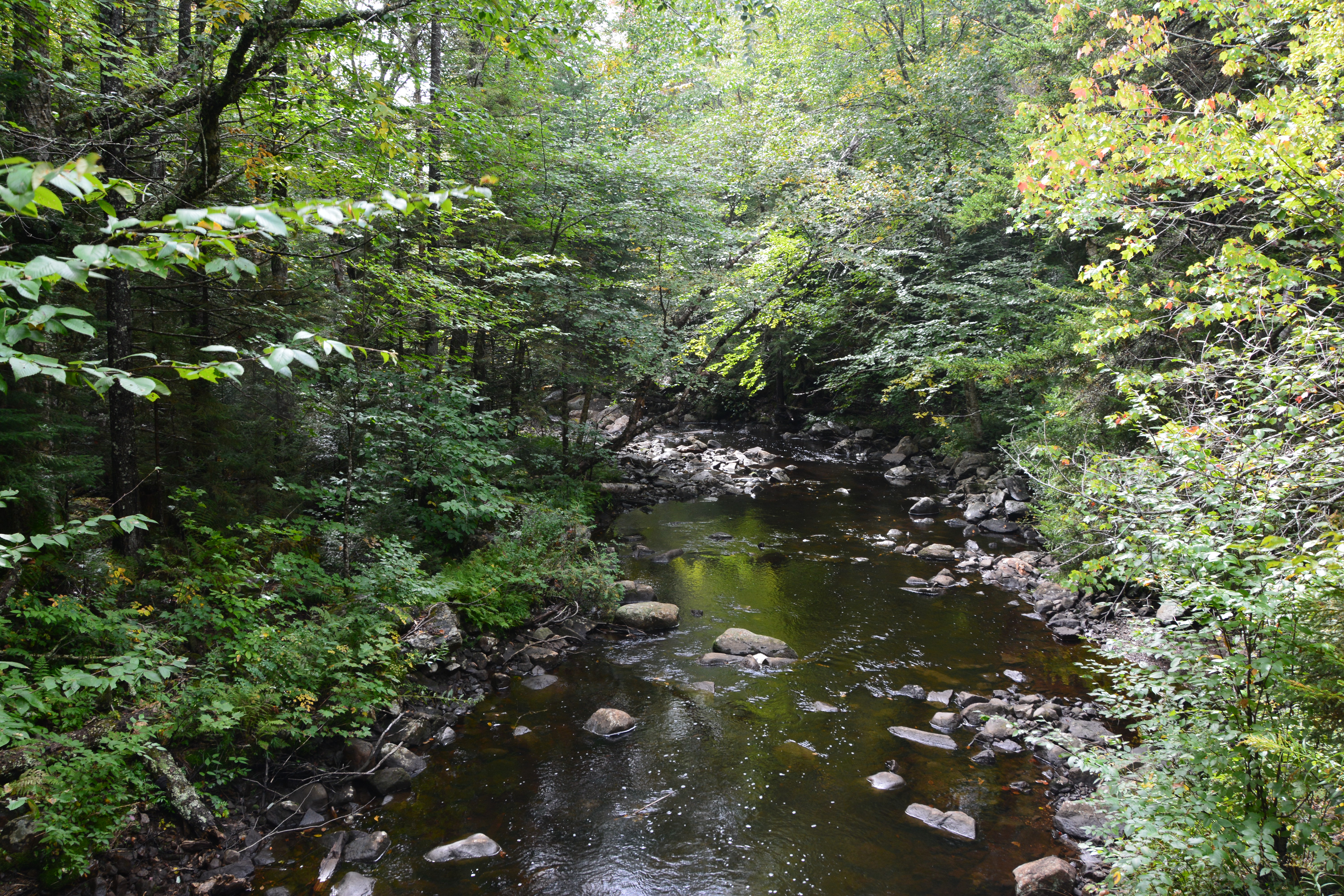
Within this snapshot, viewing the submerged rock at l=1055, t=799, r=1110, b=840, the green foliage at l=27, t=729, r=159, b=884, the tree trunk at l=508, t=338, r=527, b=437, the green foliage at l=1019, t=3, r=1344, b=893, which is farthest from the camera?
the tree trunk at l=508, t=338, r=527, b=437

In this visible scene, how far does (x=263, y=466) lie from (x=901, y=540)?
1101 cm

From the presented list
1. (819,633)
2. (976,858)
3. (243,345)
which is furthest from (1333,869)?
(243,345)

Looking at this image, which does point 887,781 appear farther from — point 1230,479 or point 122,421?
point 122,421

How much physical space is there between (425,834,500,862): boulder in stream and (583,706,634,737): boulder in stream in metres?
1.67

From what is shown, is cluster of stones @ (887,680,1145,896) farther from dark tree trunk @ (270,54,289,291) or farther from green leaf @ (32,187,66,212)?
dark tree trunk @ (270,54,289,291)

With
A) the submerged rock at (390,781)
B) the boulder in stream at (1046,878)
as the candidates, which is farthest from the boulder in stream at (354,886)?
the boulder in stream at (1046,878)

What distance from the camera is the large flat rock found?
6094 millimetres

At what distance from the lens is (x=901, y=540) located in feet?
41.6

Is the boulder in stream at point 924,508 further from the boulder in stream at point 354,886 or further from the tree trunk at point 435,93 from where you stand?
the boulder in stream at point 354,886

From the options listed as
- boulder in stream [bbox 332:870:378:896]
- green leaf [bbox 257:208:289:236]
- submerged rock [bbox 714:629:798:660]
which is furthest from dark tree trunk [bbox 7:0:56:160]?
submerged rock [bbox 714:629:798:660]

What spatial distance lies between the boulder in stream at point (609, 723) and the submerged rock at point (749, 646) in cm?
192

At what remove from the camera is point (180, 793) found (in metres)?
4.25

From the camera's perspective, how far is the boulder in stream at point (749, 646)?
26.2 ft

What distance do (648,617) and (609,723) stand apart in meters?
2.47
